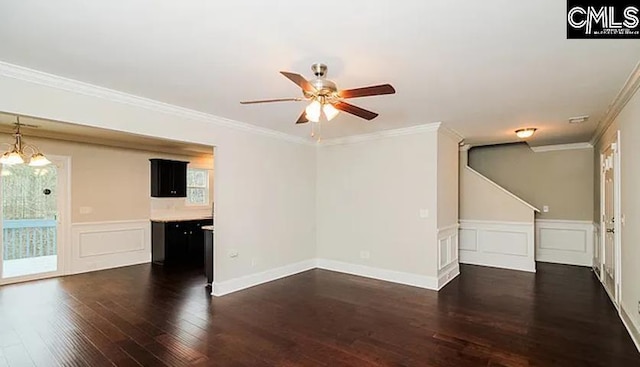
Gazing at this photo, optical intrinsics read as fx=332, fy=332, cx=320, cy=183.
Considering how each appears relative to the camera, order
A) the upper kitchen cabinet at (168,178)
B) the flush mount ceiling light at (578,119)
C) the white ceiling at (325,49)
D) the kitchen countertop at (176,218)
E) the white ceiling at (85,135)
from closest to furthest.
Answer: the white ceiling at (325,49) < the flush mount ceiling light at (578,119) < the white ceiling at (85,135) < the kitchen countertop at (176,218) < the upper kitchen cabinet at (168,178)

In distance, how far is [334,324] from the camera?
11.5 feet

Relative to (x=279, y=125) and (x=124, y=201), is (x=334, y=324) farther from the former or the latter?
(x=124, y=201)

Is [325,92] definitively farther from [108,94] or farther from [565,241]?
[565,241]

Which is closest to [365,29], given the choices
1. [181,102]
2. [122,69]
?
[122,69]

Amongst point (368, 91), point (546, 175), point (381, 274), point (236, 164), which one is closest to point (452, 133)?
point (381, 274)

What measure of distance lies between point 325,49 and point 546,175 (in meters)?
6.36

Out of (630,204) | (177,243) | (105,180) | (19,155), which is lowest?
(177,243)

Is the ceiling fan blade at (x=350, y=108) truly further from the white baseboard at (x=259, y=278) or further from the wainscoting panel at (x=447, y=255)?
the white baseboard at (x=259, y=278)

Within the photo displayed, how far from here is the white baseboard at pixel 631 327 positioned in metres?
2.98

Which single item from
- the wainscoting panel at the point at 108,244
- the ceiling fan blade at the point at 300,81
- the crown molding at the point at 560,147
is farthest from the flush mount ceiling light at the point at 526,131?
the wainscoting panel at the point at 108,244

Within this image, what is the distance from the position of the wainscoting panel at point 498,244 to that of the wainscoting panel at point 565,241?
1094 mm

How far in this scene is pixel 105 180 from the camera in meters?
6.23

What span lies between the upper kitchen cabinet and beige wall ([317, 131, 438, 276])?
312 cm

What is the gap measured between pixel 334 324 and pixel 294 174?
2.95m
